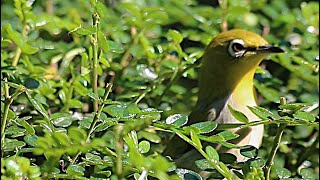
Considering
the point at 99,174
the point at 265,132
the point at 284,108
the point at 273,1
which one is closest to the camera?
the point at 99,174

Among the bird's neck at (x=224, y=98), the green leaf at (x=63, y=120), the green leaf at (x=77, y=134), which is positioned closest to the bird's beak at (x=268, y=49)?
the bird's neck at (x=224, y=98)

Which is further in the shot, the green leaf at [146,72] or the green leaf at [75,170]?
the green leaf at [146,72]

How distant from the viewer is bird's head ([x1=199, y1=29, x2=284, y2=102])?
2.27 m

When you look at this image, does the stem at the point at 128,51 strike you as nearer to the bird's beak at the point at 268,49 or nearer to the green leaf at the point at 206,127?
the bird's beak at the point at 268,49

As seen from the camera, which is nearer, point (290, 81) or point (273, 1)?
point (290, 81)

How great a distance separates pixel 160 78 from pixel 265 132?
365 millimetres

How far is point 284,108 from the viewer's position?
164 centimetres

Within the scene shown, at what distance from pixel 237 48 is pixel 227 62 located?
0.08 m

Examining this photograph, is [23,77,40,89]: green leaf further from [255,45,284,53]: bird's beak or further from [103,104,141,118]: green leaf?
[255,45,284,53]: bird's beak

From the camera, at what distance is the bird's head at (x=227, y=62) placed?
227 centimetres

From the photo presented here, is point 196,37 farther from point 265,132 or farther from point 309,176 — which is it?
point 309,176

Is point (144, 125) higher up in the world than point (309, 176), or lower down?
higher up

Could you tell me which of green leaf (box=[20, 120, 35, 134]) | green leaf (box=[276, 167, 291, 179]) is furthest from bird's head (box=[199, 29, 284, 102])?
green leaf (box=[20, 120, 35, 134])

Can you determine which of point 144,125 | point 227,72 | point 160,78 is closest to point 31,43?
point 160,78
